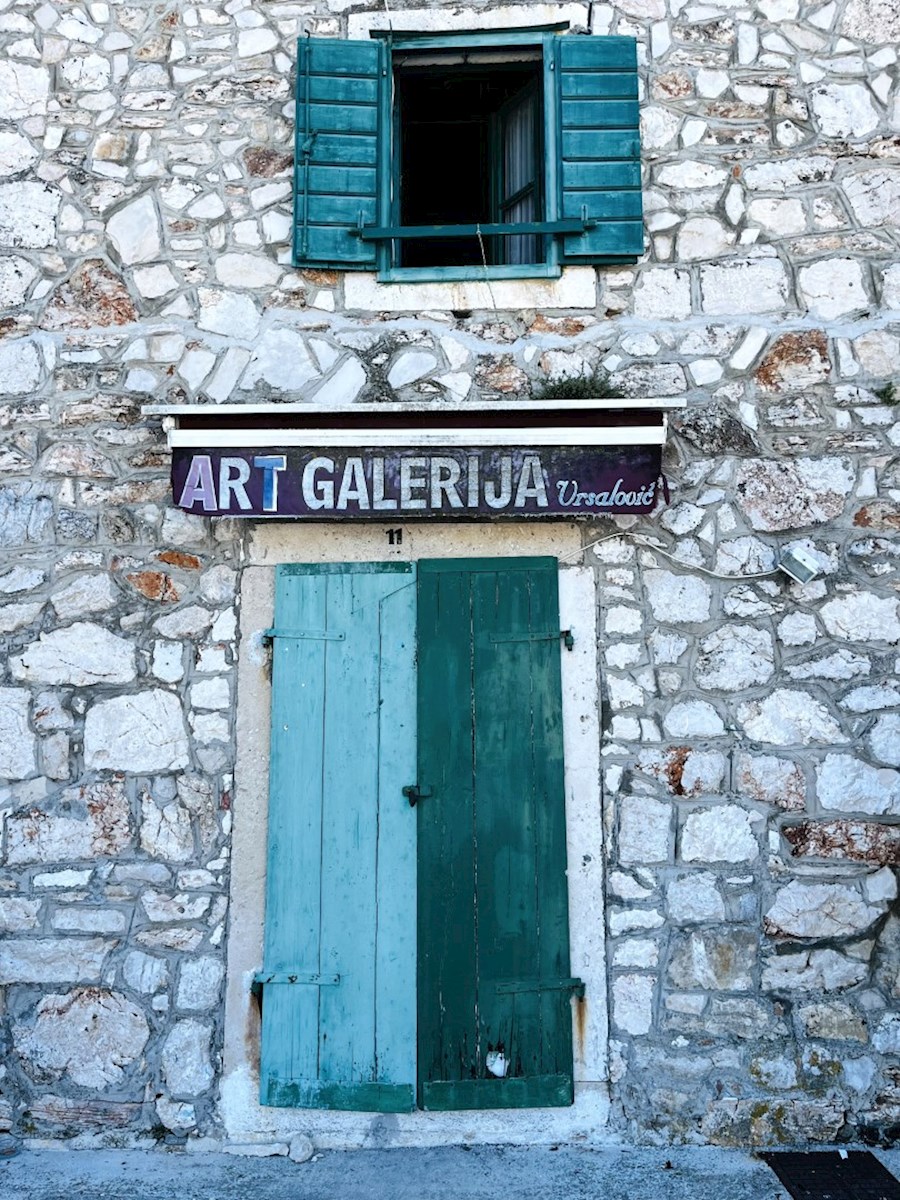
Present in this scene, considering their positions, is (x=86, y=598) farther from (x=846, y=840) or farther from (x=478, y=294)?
(x=846, y=840)

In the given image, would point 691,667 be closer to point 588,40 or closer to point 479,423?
point 479,423

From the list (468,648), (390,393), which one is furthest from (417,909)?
(390,393)

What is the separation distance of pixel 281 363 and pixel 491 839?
2.31 meters

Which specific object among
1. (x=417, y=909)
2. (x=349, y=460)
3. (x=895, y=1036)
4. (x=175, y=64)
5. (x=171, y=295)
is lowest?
(x=895, y=1036)

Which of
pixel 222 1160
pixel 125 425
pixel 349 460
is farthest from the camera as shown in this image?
pixel 125 425

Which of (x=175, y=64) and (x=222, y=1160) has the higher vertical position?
(x=175, y=64)

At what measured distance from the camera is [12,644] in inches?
169

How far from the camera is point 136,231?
452cm

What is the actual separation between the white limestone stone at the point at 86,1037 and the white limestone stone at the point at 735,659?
9.14 ft

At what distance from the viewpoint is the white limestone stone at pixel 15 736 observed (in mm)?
4211

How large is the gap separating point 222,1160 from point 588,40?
5112 mm

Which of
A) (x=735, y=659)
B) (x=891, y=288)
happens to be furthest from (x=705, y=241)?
(x=735, y=659)

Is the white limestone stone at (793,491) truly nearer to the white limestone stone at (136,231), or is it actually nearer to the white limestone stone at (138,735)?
the white limestone stone at (138,735)

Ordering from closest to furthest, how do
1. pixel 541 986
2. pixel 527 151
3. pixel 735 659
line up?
1. pixel 541 986
2. pixel 735 659
3. pixel 527 151
